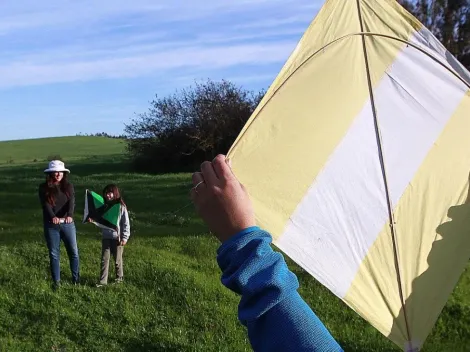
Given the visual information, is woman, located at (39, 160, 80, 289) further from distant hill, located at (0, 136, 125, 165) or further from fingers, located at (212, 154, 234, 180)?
distant hill, located at (0, 136, 125, 165)

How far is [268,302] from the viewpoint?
4.14 ft

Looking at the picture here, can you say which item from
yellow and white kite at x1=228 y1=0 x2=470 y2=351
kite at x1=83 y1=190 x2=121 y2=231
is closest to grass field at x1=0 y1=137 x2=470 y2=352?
kite at x1=83 y1=190 x2=121 y2=231

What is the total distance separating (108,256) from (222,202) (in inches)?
305

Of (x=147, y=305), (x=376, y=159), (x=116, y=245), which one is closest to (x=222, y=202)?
(x=376, y=159)

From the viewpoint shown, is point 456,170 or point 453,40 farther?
point 453,40

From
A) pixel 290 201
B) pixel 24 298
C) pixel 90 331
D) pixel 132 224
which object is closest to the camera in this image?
pixel 290 201

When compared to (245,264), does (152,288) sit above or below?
below

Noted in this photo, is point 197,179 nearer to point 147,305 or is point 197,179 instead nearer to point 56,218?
point 147,305

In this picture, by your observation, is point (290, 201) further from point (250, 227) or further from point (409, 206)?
point (250, 227)

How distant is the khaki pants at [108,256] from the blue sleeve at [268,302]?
25.3 ft

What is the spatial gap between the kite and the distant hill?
30.6 metres

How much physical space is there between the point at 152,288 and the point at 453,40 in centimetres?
1355

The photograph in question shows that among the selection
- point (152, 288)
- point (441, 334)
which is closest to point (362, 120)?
point (441, 334)

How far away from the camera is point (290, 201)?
3.23 meters
